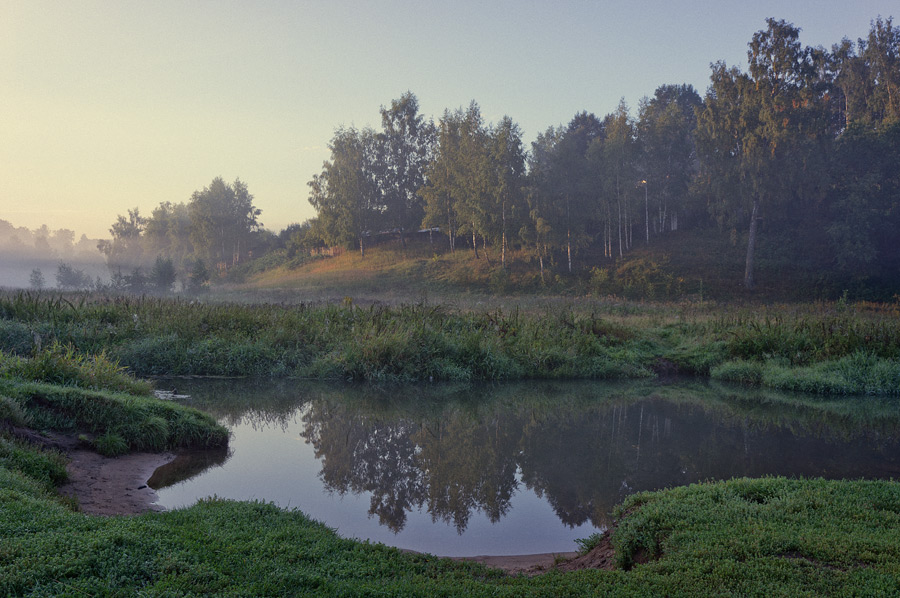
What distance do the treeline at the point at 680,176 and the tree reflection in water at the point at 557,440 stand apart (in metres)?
29.7

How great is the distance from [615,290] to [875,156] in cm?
2132

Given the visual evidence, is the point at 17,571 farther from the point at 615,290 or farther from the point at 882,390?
the point at 615,290

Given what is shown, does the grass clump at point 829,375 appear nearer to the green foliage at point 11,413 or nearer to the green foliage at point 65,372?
the green foliage at point 65,372

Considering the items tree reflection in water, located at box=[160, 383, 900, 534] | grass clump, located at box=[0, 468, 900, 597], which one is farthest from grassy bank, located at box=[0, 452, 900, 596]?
tree reflection in water, located at box=[160, 383, 900, 534]

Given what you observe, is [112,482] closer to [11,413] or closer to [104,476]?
[104,476]

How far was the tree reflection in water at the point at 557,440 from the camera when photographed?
280 inches

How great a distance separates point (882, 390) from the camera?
13.3 meters

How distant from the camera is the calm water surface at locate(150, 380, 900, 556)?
628 centimetres

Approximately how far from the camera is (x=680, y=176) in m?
52.5

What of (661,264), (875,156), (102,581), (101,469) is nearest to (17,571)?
(102,581)

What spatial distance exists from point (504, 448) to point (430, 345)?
624 cm

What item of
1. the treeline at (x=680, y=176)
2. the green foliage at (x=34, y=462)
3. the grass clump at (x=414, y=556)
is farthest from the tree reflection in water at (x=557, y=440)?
the treeline at (x=680, y=176)

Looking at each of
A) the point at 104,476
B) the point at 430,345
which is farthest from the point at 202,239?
the point at 104,476

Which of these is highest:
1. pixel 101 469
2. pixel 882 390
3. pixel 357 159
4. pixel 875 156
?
pixel 357 159
